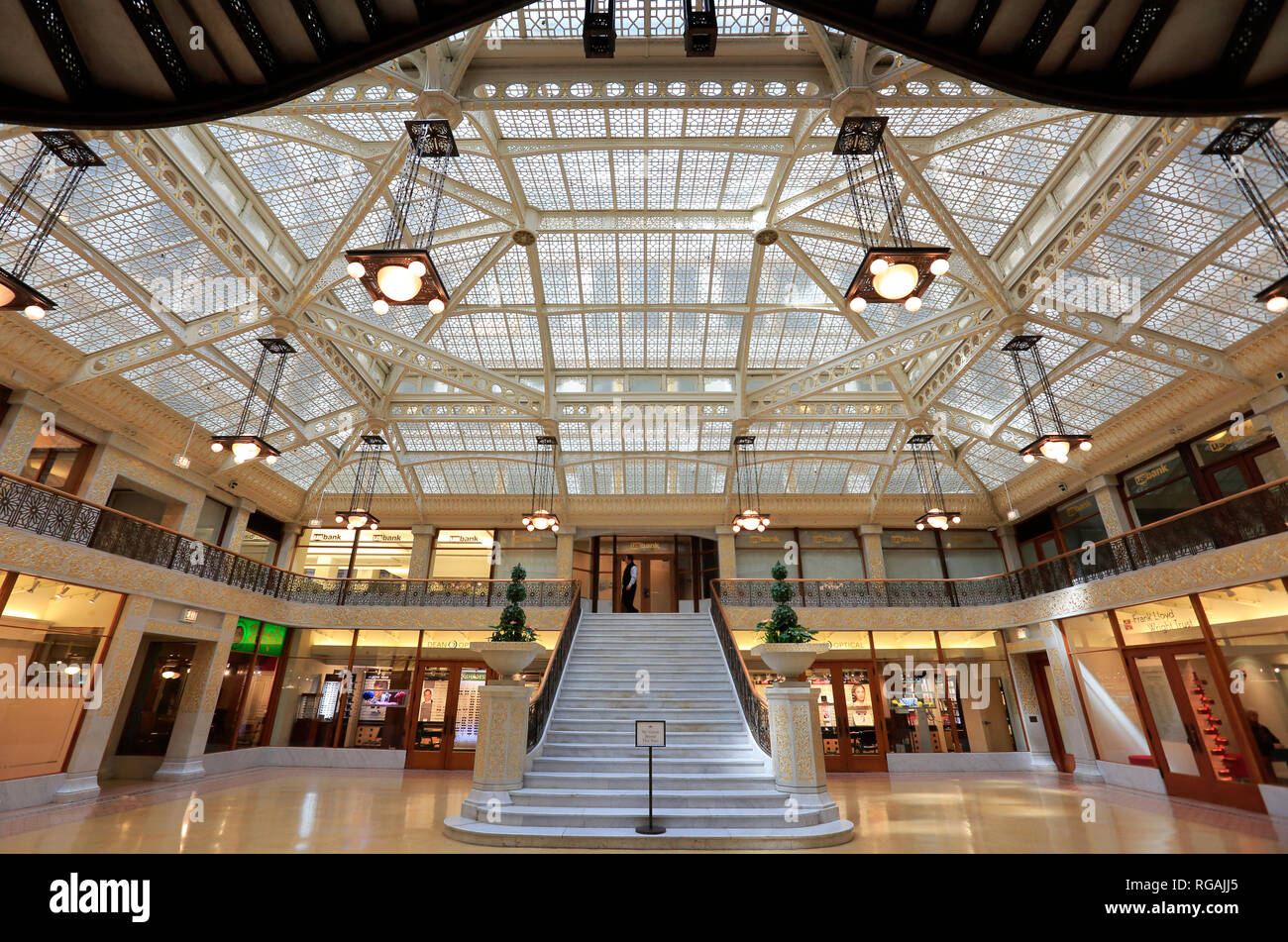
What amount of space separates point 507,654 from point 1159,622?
483 inches

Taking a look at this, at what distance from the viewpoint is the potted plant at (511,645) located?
26.0 feet

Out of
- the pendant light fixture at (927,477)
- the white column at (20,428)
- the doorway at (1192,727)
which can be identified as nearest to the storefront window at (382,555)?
the white column at (20,428)

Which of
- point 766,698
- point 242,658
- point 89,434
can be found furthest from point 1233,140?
point 242,658

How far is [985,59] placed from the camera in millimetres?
1820

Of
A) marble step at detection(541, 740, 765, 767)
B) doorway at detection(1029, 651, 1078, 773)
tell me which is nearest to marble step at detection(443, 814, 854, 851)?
marble step at detection(541, 740, 765, 767)

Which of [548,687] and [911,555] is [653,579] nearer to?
[911,555]

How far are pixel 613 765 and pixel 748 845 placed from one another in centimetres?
274

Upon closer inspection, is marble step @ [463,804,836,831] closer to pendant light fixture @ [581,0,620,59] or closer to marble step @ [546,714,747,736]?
marble step @ [546,714,747,736]

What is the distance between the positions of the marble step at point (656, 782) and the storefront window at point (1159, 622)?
8836mm

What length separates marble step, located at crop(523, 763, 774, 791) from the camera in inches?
305

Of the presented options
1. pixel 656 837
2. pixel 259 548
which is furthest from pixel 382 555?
pixel 656 837

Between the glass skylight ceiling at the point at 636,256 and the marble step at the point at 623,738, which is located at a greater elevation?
the glass skylight ceiling at the point at 636,256

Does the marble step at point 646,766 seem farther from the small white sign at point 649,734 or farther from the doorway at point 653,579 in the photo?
the doorway at point 653,579

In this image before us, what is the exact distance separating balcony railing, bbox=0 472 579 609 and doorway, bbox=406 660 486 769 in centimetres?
174
